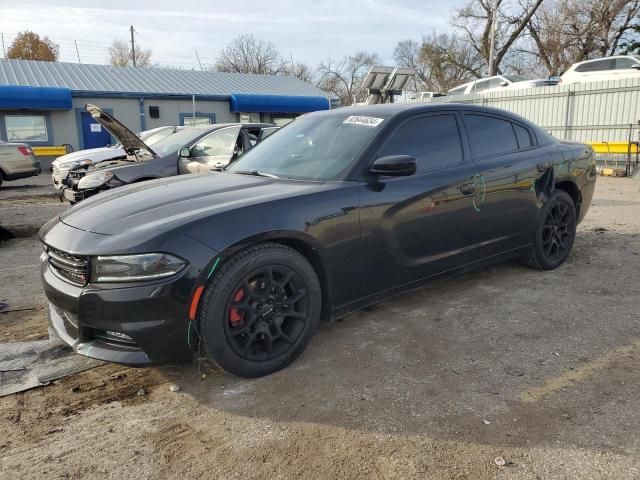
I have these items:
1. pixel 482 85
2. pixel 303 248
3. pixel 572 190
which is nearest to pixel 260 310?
pixel 303 248

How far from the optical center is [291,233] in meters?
2.98

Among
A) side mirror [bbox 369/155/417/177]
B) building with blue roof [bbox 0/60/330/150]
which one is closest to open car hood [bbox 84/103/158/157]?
side mirror [bbox 369/155/417/177]

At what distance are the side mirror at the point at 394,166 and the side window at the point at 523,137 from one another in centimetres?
181

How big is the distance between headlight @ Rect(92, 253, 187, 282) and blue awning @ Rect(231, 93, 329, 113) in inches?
863

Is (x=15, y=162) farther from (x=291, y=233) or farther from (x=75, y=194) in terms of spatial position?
(x=291, y=233)

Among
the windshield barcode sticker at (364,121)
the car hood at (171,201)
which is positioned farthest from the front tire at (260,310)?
the windshield barcode sticker at (364,121)

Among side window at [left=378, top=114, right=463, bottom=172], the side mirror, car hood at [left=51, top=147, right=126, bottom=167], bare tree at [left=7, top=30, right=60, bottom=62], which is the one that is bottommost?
car hood at [left=51, top=147, right=126, bottom=167]

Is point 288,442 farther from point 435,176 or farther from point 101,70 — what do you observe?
point 101,70

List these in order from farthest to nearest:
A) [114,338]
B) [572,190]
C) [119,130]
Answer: [119,130] < [572,190] < [114,338]

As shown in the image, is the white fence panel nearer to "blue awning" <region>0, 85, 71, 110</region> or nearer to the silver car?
the silver car

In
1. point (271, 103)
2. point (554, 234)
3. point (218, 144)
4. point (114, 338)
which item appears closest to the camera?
point (114, 338)

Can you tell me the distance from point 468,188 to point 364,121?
3.21 ft

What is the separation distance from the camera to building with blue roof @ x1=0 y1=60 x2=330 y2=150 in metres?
20.0

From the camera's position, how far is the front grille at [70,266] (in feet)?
8.82
